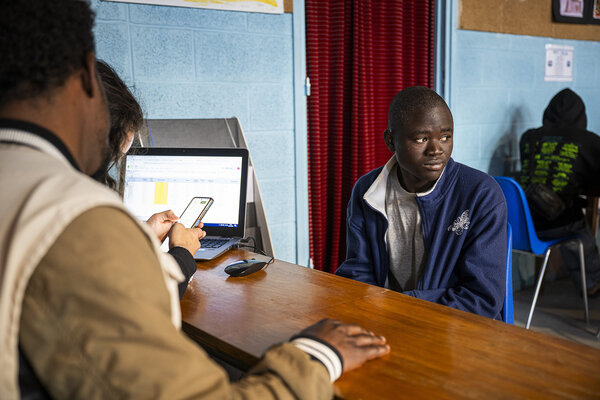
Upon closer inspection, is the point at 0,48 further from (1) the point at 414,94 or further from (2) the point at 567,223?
(2) the point at 567,223

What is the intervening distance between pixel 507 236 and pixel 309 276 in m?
0.57

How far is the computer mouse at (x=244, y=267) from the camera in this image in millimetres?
1433

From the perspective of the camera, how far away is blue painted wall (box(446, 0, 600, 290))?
3252 mm

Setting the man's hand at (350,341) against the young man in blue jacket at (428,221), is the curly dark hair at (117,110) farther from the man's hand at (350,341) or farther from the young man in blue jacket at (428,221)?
the man's hand at (350,341)

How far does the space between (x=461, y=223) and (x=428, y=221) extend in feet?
0.32

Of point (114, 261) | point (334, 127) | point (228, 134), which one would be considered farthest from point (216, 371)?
point (334, 127)

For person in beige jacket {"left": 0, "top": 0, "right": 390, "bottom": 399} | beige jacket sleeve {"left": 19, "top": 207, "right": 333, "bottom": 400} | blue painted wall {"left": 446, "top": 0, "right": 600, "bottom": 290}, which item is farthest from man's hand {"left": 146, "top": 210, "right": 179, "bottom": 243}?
blue painted wall {"left": 446, "top": 0, "right": 600, "bottom": 290}

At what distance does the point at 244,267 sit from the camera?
4.76 ft

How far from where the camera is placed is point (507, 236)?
153cm

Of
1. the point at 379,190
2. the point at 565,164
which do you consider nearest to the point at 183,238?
the point at 379,190

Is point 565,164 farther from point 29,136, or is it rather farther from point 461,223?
point 29,136

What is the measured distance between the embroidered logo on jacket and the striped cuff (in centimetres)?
77

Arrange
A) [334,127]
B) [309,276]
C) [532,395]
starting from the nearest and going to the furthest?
[532,395]
[309,276]
[334,127]

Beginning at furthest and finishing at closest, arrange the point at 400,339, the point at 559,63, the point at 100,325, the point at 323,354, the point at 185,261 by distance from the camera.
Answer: the point at 559,63 → the point at 185,261 → the point at 400,339 → the point at 323,354 → the point at 100,325
